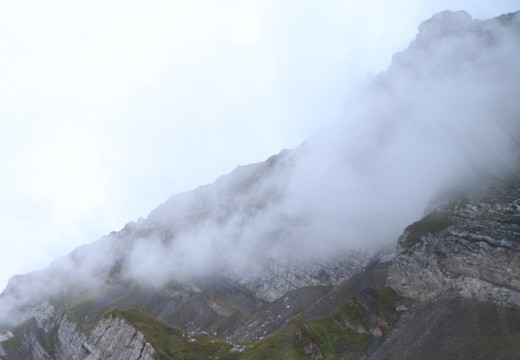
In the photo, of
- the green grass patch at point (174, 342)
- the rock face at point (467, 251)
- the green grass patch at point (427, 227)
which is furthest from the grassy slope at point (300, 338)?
the green grass patch at point (427, 227)

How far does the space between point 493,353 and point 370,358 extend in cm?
3035

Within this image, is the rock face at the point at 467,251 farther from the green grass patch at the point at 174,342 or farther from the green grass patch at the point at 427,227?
the green grass patch at the point at 174,342

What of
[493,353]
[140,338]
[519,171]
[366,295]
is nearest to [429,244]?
[366,295]

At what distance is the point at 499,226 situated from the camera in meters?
142

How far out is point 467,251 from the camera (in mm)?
145500

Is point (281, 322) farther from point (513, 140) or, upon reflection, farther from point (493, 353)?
point (513, 140)

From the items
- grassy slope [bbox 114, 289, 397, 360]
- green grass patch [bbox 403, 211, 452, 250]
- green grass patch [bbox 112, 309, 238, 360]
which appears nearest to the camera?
grassy slope [bbox 114, 289, 397, 360]

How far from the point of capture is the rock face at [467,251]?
132 m

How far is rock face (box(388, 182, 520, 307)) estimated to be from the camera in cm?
13212

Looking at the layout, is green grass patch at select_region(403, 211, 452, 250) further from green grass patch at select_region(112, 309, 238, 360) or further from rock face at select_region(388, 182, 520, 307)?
green grass patch at select_region(112, 309, 238, 360)

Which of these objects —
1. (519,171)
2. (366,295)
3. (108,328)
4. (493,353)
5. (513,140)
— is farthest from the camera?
(513,140)

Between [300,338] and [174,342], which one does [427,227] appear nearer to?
[300,338]

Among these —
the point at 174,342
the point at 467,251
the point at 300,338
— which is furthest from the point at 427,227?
the point at 174,342

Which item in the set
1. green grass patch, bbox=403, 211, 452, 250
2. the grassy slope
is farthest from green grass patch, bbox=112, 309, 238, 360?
green grass patch, bbox=403, 211, 452, 250
